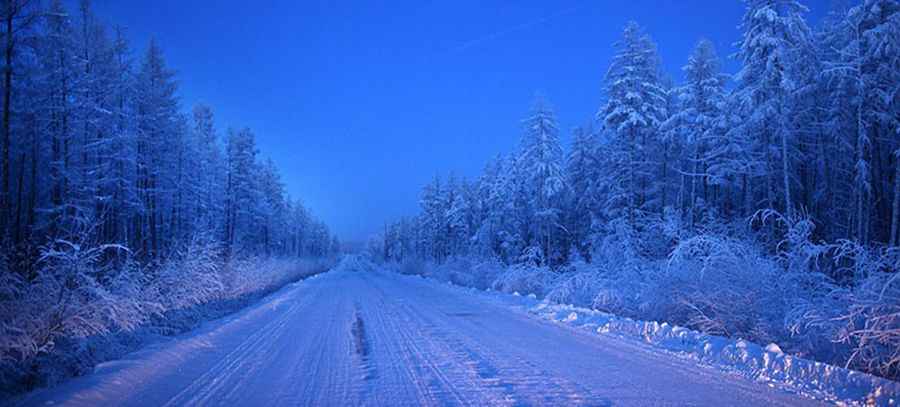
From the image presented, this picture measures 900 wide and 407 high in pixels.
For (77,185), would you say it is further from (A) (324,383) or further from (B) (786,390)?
(B) (786,390)

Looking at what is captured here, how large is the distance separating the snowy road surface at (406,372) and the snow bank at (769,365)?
361 mm

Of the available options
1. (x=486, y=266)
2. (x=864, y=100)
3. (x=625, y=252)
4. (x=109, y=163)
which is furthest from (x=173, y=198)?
(x=864, y=100)

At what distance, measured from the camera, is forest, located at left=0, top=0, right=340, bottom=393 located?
689 cm

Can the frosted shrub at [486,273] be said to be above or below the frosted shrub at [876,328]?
below

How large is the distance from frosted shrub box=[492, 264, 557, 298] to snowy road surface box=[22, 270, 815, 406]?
857cm

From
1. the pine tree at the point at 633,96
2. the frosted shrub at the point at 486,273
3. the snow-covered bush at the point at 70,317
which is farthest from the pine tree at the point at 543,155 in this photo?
the snow-covered bush at the point at 70,317

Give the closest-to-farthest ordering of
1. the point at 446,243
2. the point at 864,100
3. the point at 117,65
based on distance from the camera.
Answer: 1. the point at 864,100
2. the point at 117,65
3. the point at 446,243

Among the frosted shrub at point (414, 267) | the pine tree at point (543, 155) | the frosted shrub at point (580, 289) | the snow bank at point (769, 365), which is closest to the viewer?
the snow bank at point (769, 365)

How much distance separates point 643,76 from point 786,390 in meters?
20.2

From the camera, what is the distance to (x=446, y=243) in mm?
59812

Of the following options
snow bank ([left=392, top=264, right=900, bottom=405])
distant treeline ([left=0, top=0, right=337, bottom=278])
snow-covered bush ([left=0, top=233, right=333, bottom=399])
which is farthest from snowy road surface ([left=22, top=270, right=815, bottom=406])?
distant treeline ([left=0, top=0, right=337, bottom=278])

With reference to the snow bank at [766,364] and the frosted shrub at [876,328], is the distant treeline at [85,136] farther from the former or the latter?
the frosted shrub at [876,328]

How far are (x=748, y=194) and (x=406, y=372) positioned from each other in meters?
24.5

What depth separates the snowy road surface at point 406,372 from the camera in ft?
15.7
